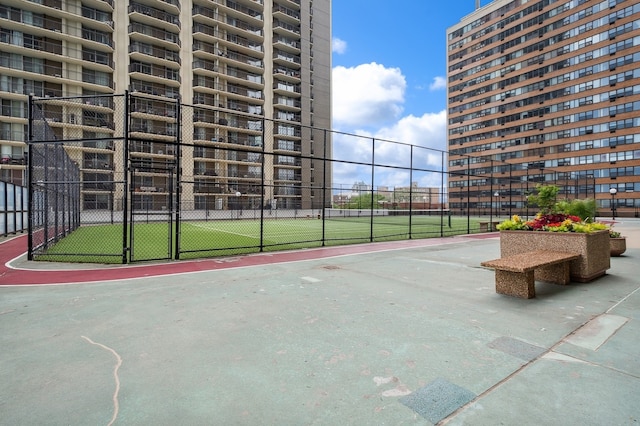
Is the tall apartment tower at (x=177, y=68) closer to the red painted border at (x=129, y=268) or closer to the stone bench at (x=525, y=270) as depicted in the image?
the red painted border at (x=129, y=268)

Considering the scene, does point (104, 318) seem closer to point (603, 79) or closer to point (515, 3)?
point (603, 79)

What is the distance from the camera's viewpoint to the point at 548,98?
62.9 m

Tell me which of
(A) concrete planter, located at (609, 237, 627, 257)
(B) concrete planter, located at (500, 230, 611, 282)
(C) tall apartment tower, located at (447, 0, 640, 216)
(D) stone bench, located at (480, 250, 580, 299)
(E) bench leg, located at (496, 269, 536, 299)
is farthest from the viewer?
(C) tall apartment tower, located at (447, 0, 640, 216)

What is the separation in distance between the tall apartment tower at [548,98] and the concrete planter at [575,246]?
120 ft

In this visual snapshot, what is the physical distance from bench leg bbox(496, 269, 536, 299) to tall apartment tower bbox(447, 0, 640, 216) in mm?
38774

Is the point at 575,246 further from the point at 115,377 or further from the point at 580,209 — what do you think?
the point at 115,377

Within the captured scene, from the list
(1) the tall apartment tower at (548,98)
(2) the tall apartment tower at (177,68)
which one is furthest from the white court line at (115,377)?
(1) the tall apartment tower at (548,98)

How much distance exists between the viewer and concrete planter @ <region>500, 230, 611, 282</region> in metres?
6.68

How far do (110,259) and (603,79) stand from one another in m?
73.4

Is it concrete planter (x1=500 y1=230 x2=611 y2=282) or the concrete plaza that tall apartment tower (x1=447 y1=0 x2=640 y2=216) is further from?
the concrete plaza

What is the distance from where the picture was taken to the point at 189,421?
234 cm

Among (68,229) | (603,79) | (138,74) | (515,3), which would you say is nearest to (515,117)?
(603,79)

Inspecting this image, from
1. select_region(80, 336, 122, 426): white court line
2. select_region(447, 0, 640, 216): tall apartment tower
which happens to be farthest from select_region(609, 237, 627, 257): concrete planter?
select_region(447, 0, 640, 216): tall apartment tower

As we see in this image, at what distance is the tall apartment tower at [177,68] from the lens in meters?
37.3
